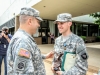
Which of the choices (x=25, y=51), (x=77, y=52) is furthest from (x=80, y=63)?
(x=25, y=51)

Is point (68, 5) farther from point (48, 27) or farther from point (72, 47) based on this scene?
point (48, 27)

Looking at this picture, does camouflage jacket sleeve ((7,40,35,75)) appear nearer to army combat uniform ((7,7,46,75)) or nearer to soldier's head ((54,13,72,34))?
army combat uniform ((7,7,46,75))

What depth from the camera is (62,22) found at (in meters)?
1.92

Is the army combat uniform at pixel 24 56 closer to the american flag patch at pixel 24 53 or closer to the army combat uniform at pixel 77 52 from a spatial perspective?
the american flag patch at pixel 24 53

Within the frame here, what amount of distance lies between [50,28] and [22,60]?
54.8 feet

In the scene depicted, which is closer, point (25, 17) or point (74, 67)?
point (25, 17)

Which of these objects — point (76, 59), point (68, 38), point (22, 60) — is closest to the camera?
point (22, 60)

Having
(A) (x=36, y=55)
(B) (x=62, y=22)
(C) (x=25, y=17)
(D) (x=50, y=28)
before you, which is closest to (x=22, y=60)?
(A) (x=36, y=55)

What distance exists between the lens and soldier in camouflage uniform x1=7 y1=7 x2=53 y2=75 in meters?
1.14

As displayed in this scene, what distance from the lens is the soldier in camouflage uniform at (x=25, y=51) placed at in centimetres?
114

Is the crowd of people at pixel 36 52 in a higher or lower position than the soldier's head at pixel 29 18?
lower

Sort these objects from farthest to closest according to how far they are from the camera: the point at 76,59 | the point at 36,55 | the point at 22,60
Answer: the point at 76,59, the point at 36,55, the point at 22,60

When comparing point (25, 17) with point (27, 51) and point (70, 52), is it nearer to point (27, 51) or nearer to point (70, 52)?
point (27, 51)

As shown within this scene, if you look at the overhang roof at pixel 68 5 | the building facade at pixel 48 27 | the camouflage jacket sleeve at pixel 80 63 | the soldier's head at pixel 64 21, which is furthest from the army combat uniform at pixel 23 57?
the building facade at pixel 48 27
